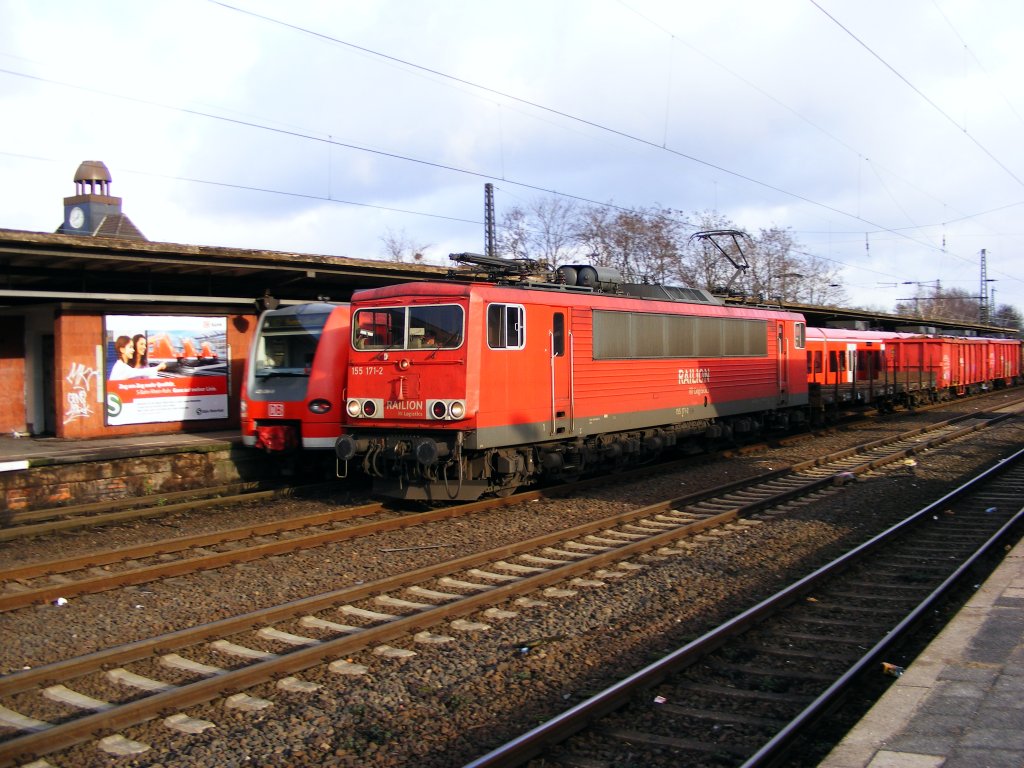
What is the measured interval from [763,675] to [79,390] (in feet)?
45.3

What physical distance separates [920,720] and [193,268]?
46.1ft

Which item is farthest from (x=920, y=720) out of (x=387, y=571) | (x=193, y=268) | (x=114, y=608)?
(x=193, y=268)

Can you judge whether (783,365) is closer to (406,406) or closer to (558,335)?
(558,335)

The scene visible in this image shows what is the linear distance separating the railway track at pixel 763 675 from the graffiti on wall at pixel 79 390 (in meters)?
13.1

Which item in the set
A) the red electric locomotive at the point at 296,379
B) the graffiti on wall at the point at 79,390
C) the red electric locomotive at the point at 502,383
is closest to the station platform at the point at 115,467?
the graffiti on wall at the point at 79,390

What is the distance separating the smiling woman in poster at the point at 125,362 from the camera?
16.0 metres

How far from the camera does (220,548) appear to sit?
9.77 m

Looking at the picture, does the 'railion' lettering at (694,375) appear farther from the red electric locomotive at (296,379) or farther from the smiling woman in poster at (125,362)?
the smiling woman in poster at (125,362)

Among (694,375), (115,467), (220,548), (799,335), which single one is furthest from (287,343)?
(799,335)

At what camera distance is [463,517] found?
11523mm

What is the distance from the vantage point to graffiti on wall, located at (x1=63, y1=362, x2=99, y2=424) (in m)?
15.5

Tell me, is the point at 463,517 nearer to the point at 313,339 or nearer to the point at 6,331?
the point at 313,339

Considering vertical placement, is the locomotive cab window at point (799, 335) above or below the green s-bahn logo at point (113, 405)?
above

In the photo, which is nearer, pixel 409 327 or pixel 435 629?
pixel 435 629
